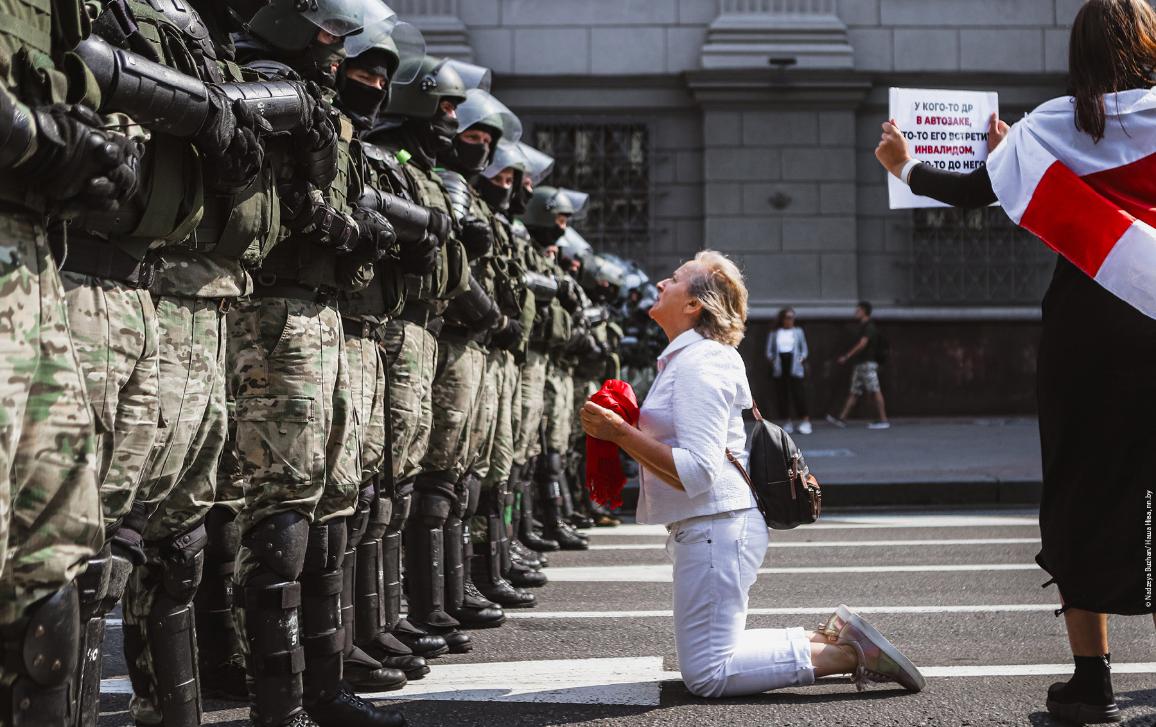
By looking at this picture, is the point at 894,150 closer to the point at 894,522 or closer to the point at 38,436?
the point at 38,436

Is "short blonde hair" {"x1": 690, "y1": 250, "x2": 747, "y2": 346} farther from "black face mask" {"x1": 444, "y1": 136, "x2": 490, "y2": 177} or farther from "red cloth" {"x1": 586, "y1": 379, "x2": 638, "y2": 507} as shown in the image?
"black face mask" {"x1": 444, "y1": 136, "x2": 490, "y2": 177}

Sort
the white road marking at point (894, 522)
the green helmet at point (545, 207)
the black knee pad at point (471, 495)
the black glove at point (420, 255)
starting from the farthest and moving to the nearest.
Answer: the green helmet at point (545, 207)
the white road marking at point (894, 522)
the black knee pad at point (471, 495)
the black glove at point (420, 255)

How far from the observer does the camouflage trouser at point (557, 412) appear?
952 centimetres

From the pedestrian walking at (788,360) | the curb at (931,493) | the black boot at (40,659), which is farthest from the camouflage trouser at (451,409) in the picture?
the pedestrian walking at (788,360)

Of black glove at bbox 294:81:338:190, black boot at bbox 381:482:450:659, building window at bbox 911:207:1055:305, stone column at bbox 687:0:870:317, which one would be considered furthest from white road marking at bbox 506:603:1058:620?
building window at bbox 911:207:1055:305

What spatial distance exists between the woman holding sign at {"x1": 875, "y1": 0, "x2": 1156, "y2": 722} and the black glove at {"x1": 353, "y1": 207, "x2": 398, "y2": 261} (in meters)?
1.82

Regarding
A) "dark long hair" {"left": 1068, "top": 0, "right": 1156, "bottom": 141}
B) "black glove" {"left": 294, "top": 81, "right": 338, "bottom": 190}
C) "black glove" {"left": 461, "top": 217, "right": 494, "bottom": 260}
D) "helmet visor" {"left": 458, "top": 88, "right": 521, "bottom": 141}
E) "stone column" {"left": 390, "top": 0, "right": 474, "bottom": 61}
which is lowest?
"black glove" {"left": 294, "top": 81, "right": 338, "bottom": 190}

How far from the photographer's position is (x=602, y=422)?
4.51 metres

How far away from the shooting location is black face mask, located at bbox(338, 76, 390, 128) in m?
5.08

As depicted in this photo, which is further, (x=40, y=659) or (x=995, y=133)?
(x=995, y=133)

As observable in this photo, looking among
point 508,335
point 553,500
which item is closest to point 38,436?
point 508,335

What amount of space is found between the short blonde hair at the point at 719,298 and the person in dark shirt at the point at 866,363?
45.6 ft

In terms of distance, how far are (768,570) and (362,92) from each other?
3834mm

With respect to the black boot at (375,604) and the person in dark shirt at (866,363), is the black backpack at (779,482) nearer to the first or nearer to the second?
the black boot at (375,604)
